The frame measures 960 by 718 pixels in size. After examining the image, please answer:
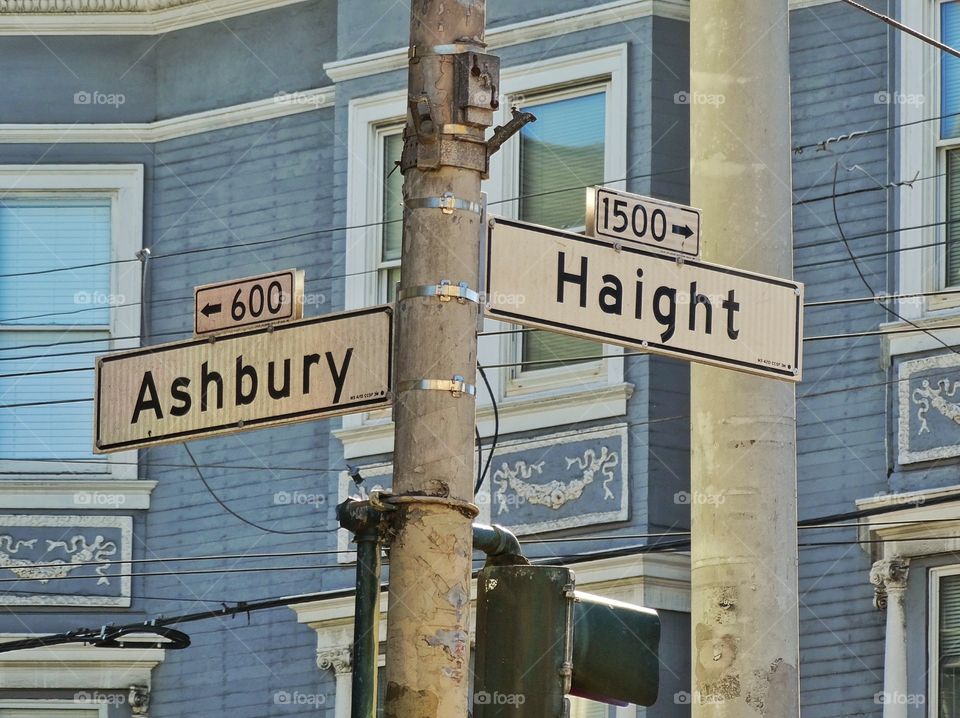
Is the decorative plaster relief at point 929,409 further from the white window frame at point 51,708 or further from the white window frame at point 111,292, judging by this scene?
the white window frame at point 51,708

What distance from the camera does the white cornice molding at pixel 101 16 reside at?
56.0 ft

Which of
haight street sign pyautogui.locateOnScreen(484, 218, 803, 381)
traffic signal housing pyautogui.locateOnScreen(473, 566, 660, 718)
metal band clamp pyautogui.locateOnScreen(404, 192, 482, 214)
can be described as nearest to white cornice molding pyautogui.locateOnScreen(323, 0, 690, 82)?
haight street sign pyautogui.locateOnScreen(484, 218, 803, 381)

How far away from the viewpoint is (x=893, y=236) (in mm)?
13406

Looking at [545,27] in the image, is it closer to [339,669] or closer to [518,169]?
[518,169]

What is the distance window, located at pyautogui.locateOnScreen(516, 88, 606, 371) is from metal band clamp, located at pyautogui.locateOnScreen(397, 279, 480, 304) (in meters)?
9.37

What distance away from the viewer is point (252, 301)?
5.64 metres

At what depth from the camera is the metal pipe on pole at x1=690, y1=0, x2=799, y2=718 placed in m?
6.48

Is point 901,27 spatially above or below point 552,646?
above

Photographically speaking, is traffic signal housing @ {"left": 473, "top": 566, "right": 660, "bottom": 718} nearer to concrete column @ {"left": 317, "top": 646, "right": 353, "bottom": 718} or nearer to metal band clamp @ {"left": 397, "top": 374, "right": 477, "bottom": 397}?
metal band clamp @ {"left": 397, "top": 374, "right": 477, "bottom": 397}

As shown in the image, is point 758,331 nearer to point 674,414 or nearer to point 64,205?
point 674,414

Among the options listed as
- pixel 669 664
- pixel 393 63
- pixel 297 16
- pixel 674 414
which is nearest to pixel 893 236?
pixel 674 414

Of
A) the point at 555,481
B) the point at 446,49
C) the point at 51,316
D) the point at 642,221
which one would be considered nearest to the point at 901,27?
the point at 642,221

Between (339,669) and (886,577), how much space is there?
13.9ft

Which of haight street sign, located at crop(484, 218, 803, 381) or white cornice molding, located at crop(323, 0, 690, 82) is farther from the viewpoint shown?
white cornice molding, located at crop(323, 0, 690, 82)
